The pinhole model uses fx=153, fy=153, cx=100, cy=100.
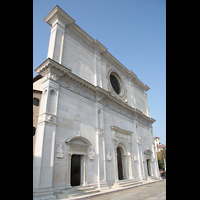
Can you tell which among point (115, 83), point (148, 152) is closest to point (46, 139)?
point (115, 83)

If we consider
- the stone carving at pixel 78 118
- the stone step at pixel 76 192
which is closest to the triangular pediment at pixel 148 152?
the stone step at pixel 76 192

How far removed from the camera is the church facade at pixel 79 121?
9797 millimetres

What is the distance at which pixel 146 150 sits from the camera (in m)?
21.7

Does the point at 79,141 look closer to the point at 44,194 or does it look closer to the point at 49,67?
the point at 44,194

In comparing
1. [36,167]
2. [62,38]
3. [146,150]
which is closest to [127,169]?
[146,150]

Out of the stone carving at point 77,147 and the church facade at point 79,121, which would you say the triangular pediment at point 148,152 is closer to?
the church facade at point 79,121

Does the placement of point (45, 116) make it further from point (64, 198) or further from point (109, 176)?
point (109, 176)

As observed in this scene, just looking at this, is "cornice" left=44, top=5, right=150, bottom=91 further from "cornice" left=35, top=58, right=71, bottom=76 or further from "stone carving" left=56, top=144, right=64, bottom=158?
"stone carving" left=56, top=144, right=64, bottom=158

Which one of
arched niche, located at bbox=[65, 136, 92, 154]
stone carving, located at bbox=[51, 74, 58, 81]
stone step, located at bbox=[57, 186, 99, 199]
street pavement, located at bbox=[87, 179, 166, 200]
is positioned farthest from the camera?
stone carving, located at bbox=[51, 74, 58, 81]

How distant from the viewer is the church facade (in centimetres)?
980

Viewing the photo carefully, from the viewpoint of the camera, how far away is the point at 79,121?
41.2 feet

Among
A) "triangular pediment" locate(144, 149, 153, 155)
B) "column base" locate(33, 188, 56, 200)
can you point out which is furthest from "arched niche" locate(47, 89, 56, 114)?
"triangular pediment" locate(144, 149, 153, 155)

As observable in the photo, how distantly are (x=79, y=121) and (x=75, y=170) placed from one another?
144 inches
